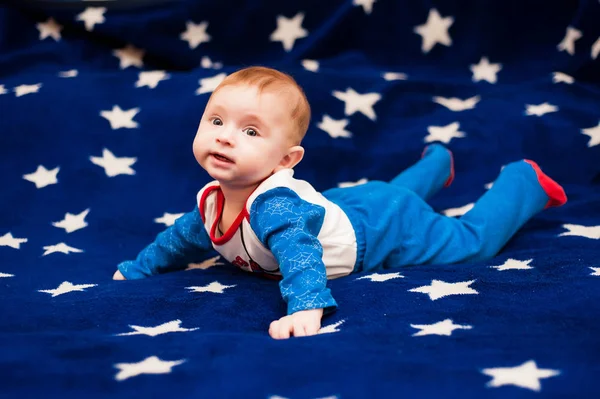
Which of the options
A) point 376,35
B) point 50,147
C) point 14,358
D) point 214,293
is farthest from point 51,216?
point 376,35

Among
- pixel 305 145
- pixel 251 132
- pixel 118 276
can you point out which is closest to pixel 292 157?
pixel 251 132

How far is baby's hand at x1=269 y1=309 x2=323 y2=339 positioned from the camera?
1.04 m

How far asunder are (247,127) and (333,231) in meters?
0.26

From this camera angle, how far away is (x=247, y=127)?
122cm

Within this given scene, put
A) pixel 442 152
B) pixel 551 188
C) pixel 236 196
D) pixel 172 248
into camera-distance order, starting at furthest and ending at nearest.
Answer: pixel 442 152, pixel 551 188, pixel 172 248, pixel 236 196

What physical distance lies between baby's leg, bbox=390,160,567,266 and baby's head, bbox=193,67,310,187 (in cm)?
37

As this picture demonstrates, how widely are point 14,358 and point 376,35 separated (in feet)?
4.72

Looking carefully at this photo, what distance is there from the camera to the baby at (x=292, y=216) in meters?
1.16

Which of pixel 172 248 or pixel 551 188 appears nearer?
pixel 172 248

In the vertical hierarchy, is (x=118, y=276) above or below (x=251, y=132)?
below

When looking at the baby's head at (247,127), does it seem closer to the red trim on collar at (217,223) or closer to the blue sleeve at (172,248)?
the red trim on collar at (217,223)

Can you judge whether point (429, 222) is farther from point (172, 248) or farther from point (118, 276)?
point (118, 276)

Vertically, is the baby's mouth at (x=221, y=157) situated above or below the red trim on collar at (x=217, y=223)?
above

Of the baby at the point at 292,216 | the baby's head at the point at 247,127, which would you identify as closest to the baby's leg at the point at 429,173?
the baby at the point at 292,216
